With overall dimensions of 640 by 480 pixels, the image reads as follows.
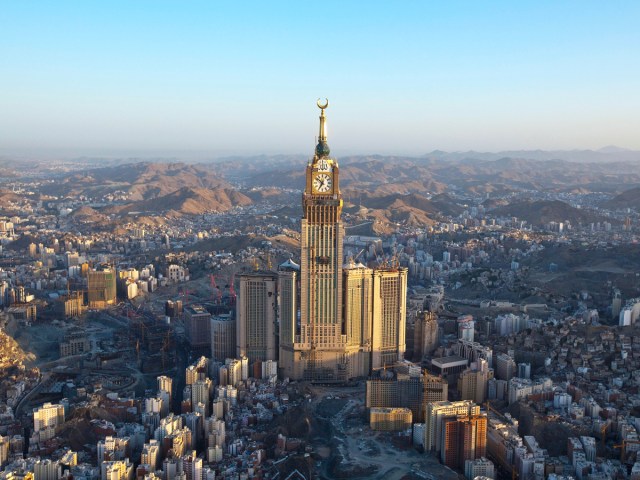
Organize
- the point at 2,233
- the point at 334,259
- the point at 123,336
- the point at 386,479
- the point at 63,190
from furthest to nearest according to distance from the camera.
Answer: the point at 63,190, the point at 2,233, the point at 123,336, the point at 334,259, the point at 386,479

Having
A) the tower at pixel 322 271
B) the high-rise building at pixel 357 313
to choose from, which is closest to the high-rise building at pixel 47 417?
the tower at pixel 322 271

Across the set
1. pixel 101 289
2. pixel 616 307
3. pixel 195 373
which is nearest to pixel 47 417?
pixel 195 373

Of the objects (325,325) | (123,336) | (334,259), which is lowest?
(123,336)

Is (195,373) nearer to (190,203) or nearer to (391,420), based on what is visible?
(391,420)

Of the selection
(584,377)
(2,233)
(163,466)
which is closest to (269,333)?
(163,466)

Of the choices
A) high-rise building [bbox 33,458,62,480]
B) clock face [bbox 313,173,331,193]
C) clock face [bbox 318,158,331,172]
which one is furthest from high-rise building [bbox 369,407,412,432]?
high-rise building [bbox 33,458,62,480]

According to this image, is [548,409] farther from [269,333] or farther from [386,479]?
[269,333]

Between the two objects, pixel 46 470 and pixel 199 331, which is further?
pixel 199 331
